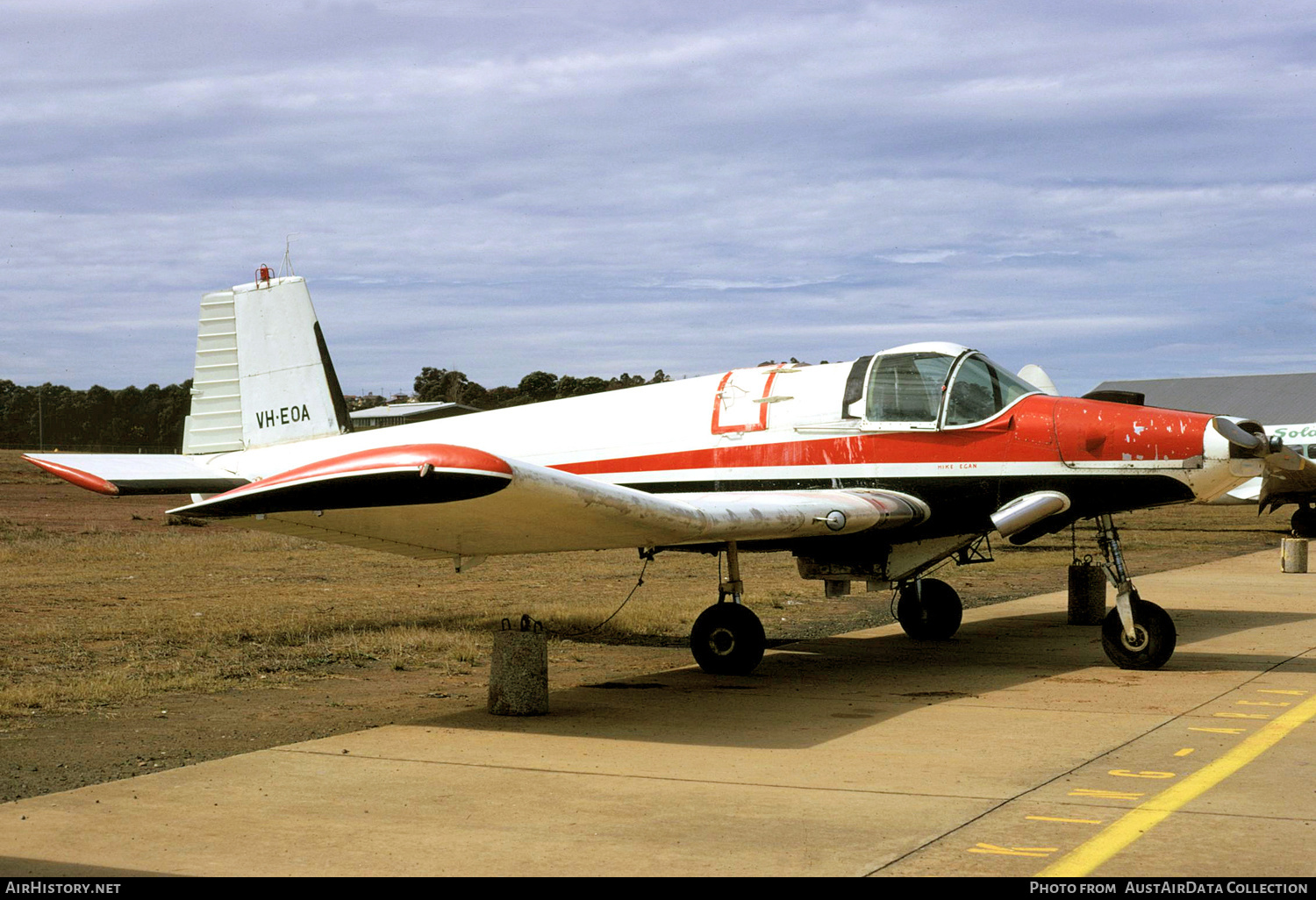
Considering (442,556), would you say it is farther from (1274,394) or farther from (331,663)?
(1274,394)

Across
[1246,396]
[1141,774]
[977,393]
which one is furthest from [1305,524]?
[1246,396]

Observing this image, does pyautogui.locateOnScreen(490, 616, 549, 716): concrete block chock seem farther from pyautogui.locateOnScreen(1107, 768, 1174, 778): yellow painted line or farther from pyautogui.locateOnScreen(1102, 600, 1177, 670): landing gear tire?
pyautogui.locateOnScreen(1102, 600, 1177, 670): landing gear tire

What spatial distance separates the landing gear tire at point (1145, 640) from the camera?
10742mm

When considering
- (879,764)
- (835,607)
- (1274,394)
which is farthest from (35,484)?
(1274,394)

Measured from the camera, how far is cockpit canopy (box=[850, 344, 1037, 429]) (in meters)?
11.0

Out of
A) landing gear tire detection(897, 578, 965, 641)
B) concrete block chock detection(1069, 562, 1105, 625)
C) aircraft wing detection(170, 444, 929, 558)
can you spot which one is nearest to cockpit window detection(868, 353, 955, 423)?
aircraft wing detection(170, 444, 929, 558)

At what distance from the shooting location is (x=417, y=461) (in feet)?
23.8

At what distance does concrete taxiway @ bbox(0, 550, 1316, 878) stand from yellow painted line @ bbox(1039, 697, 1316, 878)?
0.06ft

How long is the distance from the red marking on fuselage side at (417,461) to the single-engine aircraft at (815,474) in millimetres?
553

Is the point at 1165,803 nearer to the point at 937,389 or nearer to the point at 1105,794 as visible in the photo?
the point at 1105,794

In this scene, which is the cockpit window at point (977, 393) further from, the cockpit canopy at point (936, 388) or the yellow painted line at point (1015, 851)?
the yellow painted line at point (1015, 851)

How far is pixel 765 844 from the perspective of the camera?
569 cm

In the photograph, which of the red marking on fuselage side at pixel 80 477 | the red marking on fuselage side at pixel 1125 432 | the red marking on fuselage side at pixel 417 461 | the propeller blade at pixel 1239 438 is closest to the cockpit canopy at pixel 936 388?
the red marking on fuselage side at pixel 1125 432

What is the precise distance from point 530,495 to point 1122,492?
5.46 metres
